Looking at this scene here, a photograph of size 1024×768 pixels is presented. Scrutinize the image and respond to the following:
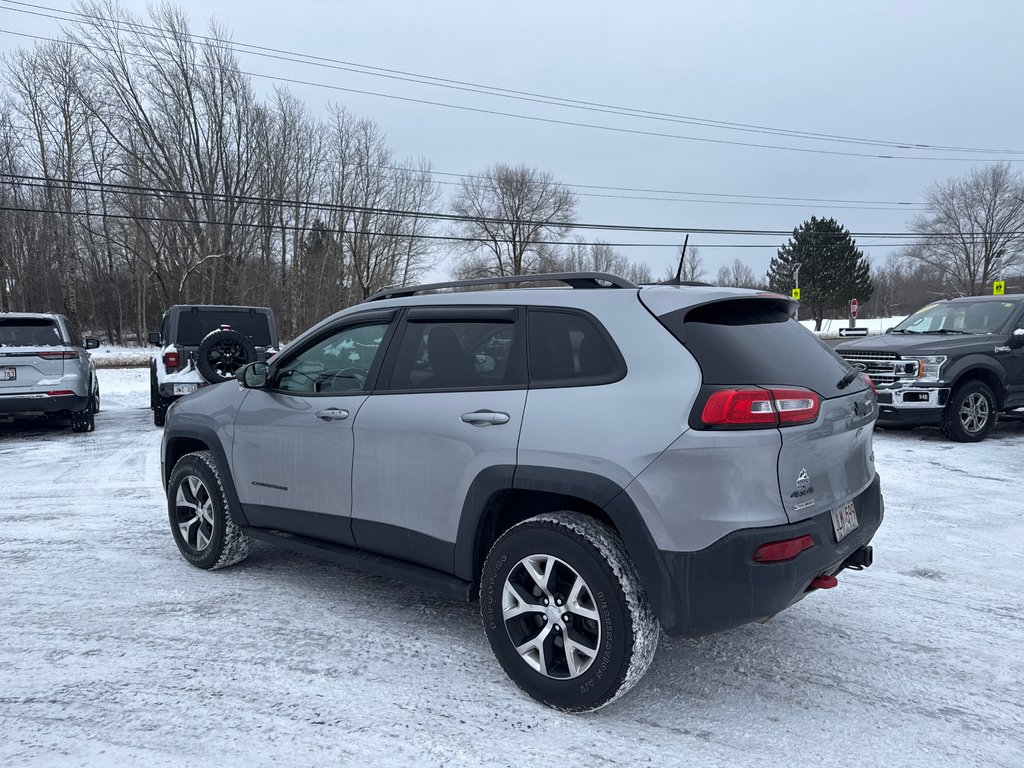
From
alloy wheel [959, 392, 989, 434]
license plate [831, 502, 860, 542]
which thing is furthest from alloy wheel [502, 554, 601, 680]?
alloy wheel [959, 392, 989, 434]

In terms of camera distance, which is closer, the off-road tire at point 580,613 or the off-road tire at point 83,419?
the off-road tire at point 580,613

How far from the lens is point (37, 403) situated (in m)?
9.96

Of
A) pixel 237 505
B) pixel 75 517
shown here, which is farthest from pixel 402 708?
pixel 75 517

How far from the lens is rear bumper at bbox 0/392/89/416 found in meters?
9.75

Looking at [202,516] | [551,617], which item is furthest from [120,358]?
[551,617]

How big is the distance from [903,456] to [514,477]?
725 centimetres

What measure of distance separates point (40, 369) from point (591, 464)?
10050 millimetres

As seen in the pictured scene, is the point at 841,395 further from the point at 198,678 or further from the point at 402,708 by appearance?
the point at 198,678

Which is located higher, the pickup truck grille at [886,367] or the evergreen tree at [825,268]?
the evergreen tree at [825,268]

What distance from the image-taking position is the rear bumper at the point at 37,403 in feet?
32.0

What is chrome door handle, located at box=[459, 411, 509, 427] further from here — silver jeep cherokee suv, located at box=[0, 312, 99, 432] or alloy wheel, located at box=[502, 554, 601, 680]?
silver jeep cherokee suv, located at box=[0, 312, 99, 432]

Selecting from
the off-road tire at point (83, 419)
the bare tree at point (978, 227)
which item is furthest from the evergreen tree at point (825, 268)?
the off-road tire at point (83, 419)

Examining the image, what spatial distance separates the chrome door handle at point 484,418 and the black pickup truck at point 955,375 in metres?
7.30

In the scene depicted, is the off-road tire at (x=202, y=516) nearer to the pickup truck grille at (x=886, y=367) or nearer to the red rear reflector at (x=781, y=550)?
the red rear reflector at (x=781, y=550)
